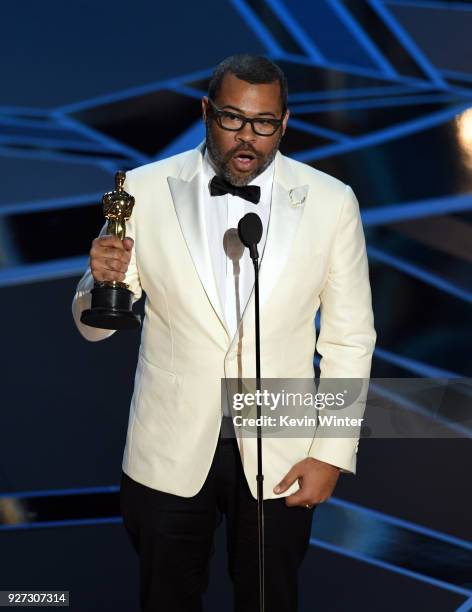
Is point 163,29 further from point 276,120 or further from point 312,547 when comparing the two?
point 312,547

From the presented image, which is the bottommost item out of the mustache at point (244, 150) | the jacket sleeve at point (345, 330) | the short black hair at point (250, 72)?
the jacket sleeve at point (345, 330)

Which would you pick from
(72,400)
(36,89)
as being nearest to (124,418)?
(72,400)

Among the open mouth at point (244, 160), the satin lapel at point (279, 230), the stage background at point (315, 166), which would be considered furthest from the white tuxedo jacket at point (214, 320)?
the stage background at point (315, 166)

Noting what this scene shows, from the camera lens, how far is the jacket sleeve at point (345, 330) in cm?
246

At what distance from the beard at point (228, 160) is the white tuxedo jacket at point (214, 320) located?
0.07 meters

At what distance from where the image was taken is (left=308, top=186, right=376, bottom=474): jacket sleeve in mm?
2455

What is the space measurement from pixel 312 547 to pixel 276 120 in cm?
190

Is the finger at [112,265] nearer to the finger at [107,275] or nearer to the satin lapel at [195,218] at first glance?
the finger at [107,275]

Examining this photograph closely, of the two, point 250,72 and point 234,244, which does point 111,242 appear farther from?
point 250,72

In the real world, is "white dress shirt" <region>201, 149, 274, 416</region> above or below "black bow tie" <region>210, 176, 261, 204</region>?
below

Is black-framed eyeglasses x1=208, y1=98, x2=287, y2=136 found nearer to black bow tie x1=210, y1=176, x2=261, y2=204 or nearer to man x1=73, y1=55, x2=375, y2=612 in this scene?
man x1=73, y1=55, x2=375, y2=612

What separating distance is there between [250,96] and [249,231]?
369 millimetres

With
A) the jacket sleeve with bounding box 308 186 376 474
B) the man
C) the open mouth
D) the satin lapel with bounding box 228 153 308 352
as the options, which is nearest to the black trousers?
the man

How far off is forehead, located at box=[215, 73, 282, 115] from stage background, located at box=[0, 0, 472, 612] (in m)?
1.26
